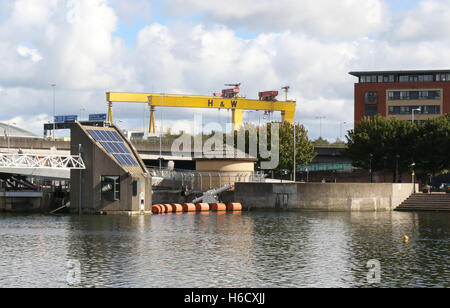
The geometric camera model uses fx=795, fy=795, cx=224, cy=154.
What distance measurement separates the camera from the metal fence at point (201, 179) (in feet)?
337

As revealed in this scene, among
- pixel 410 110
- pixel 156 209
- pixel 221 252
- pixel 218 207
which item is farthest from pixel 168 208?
pixel 410 110

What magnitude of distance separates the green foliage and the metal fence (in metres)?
25.5

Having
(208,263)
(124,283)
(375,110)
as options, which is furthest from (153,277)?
(375,110)

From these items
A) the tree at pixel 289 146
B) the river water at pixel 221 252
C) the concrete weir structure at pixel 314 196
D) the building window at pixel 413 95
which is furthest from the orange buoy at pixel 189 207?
the building window at pixel 413 95

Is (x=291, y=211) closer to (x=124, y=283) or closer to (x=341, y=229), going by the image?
(x=341, y=229)

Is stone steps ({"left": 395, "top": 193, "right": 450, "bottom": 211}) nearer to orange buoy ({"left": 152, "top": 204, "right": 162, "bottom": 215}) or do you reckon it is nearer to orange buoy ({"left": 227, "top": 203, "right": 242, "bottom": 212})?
orange buoy ({"left": 227, "top": 203, "right": 242, "bottom": 212})

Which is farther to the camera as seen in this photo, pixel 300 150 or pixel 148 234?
pixel 300 150

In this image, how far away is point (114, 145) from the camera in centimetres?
8612

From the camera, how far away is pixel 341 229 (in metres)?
72.0

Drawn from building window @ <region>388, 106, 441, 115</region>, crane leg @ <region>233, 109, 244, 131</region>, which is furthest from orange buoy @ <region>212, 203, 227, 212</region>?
building window @ <region>388, 106, 441, 115</region>

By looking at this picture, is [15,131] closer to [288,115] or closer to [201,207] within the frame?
[288,115]

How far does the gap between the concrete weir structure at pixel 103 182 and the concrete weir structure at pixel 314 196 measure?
17.3 m

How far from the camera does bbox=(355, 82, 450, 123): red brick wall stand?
16838 cm

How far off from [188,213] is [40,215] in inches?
671
